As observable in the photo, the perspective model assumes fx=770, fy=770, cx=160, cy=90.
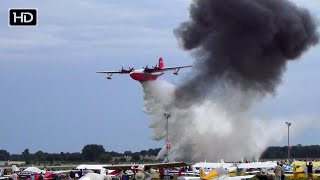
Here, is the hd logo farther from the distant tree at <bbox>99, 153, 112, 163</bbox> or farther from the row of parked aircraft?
the distant tree at <bbox>99, 153, 112, 163</bbox>

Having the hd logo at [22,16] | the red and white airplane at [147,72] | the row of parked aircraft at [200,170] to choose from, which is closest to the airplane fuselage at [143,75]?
the red and white airplane at [147,72]


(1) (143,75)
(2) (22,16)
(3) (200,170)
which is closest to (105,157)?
(1) (143,75)

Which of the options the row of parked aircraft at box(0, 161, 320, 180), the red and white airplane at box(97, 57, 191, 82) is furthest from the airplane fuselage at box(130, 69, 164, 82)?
the row of parked aircraft at box(0, 161, 320, 180)

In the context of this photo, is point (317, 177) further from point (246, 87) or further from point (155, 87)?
point (155, 87)

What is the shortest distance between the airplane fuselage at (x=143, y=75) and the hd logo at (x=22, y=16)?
187 ft

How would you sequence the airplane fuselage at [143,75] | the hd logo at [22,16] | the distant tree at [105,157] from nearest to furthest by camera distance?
the hd logo at [22,16] < the airplane fuselage at [143,75] < the distant tree at [105,157]

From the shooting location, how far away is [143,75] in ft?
354

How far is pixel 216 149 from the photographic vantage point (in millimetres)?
117875

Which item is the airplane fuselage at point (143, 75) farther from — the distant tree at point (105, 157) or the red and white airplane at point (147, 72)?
the distant tree at point (105, 157)

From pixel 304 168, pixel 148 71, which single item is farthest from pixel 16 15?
pixel 148 71

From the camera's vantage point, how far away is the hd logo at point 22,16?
45844 millimetres

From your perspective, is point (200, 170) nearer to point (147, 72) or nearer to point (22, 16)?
point (22, 16)

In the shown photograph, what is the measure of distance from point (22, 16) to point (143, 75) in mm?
60286

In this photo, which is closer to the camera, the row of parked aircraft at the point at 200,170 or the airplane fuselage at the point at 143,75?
the row of parked aircraft at the point at 200,170
